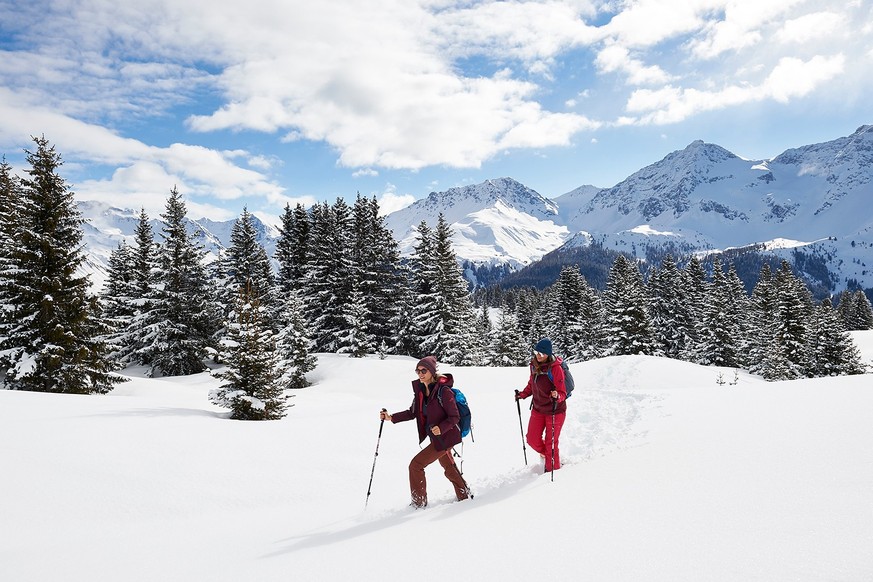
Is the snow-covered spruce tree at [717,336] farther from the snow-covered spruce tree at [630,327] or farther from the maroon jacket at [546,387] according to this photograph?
the maroon jacket at [546,387]

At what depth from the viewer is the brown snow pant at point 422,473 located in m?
6.20

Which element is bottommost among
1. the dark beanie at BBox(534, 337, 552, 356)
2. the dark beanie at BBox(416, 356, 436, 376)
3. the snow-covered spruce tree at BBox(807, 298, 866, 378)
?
the snow-covered spruce tree at BBox(807, 298, 866, 378)

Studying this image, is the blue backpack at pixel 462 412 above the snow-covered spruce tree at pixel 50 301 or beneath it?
beneath

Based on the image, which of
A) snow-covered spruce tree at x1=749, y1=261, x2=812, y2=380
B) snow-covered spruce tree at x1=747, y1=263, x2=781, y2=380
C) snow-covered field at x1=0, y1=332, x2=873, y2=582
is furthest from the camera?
snow-covered spruce tree at x1=747, y1=263, x2=781, y2=380

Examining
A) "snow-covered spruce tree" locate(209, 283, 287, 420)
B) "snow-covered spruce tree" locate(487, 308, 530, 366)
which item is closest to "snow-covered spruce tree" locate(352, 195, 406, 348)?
"snow-covered spruce tree" locate(487, 308, 530, 366)

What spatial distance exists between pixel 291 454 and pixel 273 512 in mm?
2230

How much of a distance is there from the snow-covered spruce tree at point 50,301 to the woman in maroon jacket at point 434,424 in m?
18.1

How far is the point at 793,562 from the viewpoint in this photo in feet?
9.18

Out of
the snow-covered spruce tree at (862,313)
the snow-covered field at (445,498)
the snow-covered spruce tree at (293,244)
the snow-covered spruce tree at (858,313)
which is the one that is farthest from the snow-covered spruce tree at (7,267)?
the snow-covered spruce tree at (862,313)

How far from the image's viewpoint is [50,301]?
17.8m

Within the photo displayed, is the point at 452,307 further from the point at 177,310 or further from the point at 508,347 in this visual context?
the point at 177,310

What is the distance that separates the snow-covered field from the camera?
341 centimetres

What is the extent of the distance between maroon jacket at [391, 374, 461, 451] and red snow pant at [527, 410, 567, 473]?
185 centimetres

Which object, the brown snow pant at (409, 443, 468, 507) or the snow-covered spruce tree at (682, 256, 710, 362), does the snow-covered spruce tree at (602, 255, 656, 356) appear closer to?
the snow-covered spruce tree at (682, 256, 710, 362)
